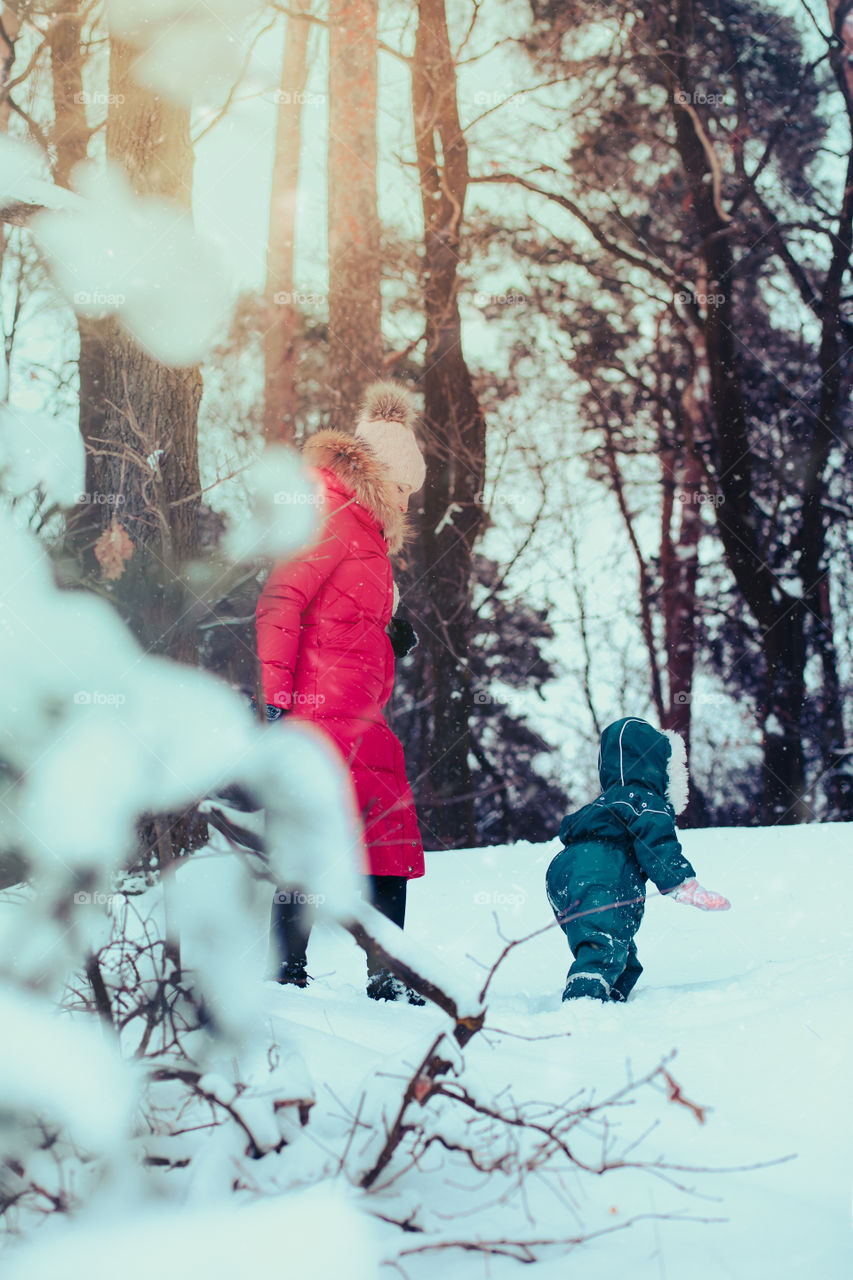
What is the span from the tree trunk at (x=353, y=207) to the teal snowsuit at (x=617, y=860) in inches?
160

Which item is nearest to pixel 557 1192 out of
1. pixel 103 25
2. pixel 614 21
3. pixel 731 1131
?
pixel 731 1131

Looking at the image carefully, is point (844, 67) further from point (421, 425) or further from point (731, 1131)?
point (731, 1131)

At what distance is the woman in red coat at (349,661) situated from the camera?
2.78 m

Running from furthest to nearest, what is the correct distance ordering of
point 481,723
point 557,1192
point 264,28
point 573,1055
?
point 481,723, point 264,28, point 573,1055, point 557,1192

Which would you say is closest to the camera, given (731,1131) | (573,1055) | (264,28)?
(731,1131)

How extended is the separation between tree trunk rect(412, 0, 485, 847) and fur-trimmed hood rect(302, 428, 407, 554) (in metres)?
3.61

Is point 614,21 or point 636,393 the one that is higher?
point 614,21

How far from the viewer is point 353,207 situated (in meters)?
6.64

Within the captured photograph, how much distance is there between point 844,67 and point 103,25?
5871 mm

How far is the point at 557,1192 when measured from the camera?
52.4 inches

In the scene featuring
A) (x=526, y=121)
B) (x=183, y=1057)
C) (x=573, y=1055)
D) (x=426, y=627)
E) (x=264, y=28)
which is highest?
(x=264, y=28)
